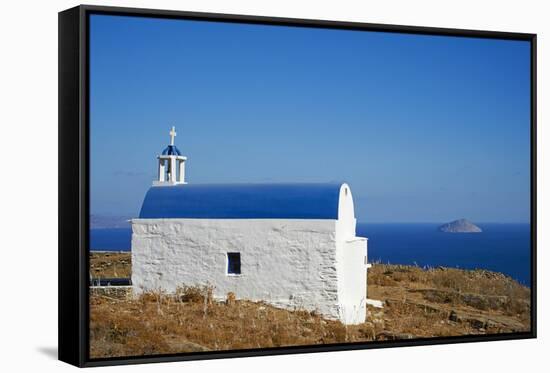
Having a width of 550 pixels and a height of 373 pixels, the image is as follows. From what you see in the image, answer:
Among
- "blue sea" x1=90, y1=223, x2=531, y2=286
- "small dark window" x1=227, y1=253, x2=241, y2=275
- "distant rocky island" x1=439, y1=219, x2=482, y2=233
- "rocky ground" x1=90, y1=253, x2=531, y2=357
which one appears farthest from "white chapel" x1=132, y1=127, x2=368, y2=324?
"distant rocky island" x1=439, y1=219, x2=482, y2=233

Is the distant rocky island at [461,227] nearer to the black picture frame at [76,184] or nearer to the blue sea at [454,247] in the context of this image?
the blue sea at [454,247]

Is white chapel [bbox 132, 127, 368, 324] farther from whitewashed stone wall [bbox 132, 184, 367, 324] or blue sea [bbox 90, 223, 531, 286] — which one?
blue sea [bbox 90, 223, 531, 286]

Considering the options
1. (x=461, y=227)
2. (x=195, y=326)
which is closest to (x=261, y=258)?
(x=195, y=326)

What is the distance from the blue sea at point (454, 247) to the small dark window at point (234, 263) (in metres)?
1.57

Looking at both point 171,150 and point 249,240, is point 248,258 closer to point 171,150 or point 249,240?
point 249,240

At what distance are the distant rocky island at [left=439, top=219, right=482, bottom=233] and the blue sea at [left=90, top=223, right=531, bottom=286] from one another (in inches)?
2.3

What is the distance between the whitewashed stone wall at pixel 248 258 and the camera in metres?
15.1

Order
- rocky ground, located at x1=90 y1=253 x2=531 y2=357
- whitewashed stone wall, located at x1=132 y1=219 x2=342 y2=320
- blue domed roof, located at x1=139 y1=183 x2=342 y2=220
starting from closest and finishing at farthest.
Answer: rocky ground, located at x1=90 y1=253 x2=531 y2=357 < whitewashed stone wall, located at x1=132 y1=219 x2=342 y2=320 < blue domed roof, located at x1=139 y1=183 x2=342 y2=220

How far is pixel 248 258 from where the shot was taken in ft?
50.7

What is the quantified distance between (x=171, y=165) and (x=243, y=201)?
952 millimetres

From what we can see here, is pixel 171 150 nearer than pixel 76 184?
No

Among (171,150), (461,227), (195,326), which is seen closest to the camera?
(195,326)

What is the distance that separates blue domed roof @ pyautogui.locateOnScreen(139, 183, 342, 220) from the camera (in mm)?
15234

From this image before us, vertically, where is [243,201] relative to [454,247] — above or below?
above
